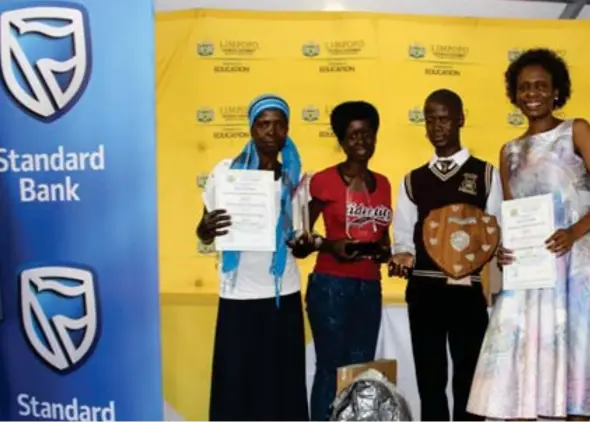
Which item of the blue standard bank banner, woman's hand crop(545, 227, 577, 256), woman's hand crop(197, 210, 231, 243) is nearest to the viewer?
the blue standard bank banner

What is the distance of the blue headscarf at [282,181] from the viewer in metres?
2.49

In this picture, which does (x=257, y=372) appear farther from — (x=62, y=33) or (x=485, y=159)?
(x=62, y=33)

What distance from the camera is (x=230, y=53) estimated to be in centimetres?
260

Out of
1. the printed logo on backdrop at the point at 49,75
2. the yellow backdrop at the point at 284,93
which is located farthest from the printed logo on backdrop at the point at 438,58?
the printed logo on backdrop at the point at 49,75

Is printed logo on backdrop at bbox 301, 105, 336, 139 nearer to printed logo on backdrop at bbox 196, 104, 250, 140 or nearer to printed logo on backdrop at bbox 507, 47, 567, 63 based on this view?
printed logo on backdrop at bbox 196, 104, 250, 140

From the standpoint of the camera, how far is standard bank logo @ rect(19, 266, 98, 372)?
7.07 feet

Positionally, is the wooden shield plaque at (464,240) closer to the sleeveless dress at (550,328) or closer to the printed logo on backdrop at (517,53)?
the sleeveless dress at (550,328)

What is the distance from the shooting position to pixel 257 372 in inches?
98.9

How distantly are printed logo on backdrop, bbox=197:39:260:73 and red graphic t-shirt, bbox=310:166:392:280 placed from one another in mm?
446

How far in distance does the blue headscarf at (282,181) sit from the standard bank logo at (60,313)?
1.66 ft

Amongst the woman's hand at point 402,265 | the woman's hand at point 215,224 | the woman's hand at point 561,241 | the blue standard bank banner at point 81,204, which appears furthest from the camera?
the woman's hand at point 402,265

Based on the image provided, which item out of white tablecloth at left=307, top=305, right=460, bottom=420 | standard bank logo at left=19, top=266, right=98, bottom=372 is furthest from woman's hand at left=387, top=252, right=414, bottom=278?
standard bank logo at left=19, top=266, right=98, bottom=372

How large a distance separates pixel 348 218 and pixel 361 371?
0.49 meters

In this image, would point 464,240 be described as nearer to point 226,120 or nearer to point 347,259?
point 347,259
